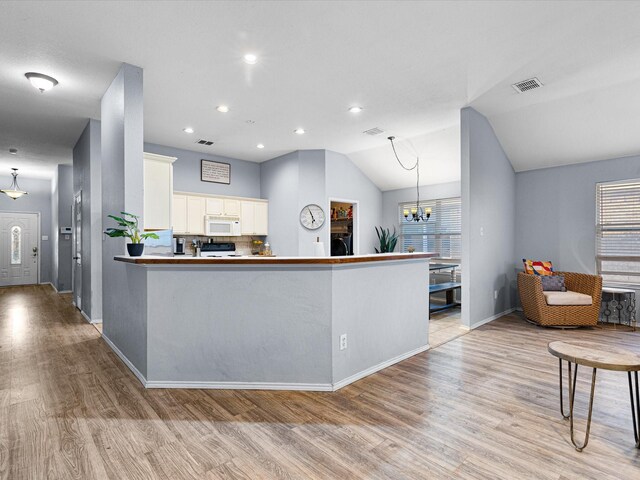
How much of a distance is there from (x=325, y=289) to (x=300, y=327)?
1.18 feet

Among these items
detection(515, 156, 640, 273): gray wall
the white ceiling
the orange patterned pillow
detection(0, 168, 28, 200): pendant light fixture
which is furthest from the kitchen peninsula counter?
detection(0, 168, 28, 200): pendant light fixture

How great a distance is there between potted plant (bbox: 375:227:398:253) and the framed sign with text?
3.24 meters

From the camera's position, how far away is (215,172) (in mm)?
6590

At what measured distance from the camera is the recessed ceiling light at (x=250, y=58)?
3.10 meters

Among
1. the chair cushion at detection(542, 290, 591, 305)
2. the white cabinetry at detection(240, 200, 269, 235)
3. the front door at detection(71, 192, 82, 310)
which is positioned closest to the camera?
the chair cushion at detection(542, 290, 591, 305)

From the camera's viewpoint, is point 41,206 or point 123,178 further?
point 41,206

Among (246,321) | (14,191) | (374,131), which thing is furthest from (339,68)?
(14,191)

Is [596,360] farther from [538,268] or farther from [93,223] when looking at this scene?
[93,223]

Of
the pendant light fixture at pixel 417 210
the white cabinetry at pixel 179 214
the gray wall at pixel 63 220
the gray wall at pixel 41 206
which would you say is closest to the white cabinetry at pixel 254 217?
Answer: the white cabinetry at pixel 179 214

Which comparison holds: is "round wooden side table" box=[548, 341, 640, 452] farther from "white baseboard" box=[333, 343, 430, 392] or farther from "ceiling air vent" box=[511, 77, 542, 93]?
"ceiling air vent" box=[511, 77, 542, 93]

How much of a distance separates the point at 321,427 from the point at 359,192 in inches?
217

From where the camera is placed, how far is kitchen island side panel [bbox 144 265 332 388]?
8.60 feet

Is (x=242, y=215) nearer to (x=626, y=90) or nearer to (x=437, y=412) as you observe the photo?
(x=437, y=412)

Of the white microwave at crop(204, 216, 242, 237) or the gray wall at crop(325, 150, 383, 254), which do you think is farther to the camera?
the gray wall at crop(325, 150, 383, 254)
